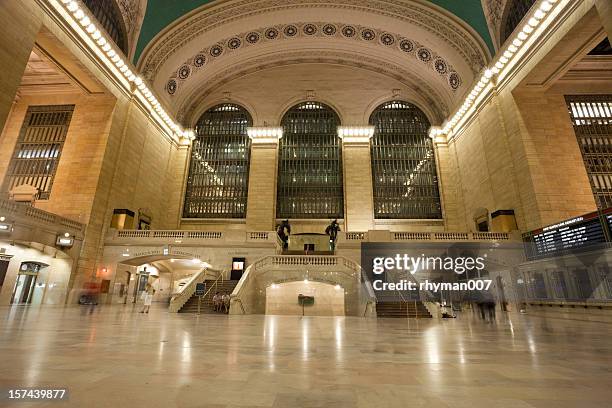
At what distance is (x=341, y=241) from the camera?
52.4 ft

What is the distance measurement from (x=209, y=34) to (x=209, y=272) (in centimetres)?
1682

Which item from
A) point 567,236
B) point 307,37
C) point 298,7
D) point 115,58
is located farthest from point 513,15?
point 115,58

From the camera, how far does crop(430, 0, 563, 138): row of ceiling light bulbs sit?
13.5 metres

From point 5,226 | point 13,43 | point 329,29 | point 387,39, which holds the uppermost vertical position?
point 329,29

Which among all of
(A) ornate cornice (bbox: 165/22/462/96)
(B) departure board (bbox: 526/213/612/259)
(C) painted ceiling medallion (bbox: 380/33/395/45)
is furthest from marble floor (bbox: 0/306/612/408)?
(C) painted ceiling medallion (bbox: 380/33/395/45)

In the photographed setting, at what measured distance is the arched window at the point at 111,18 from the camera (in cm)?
1614

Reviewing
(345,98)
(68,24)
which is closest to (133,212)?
(68,24)

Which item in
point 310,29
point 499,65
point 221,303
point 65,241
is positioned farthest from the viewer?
point 310,29

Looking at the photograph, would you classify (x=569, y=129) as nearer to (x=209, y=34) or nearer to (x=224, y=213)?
(x=224, y=213)

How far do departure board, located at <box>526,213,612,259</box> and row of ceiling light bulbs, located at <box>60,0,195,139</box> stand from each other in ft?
73.5

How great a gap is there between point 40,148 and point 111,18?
8.42 m

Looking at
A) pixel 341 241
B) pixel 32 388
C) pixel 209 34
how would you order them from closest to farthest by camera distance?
pixel 32 388, pixel 341 241, pixel 209 34

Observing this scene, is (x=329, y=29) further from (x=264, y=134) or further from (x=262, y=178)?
(x=262, y=178)

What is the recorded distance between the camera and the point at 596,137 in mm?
15914
